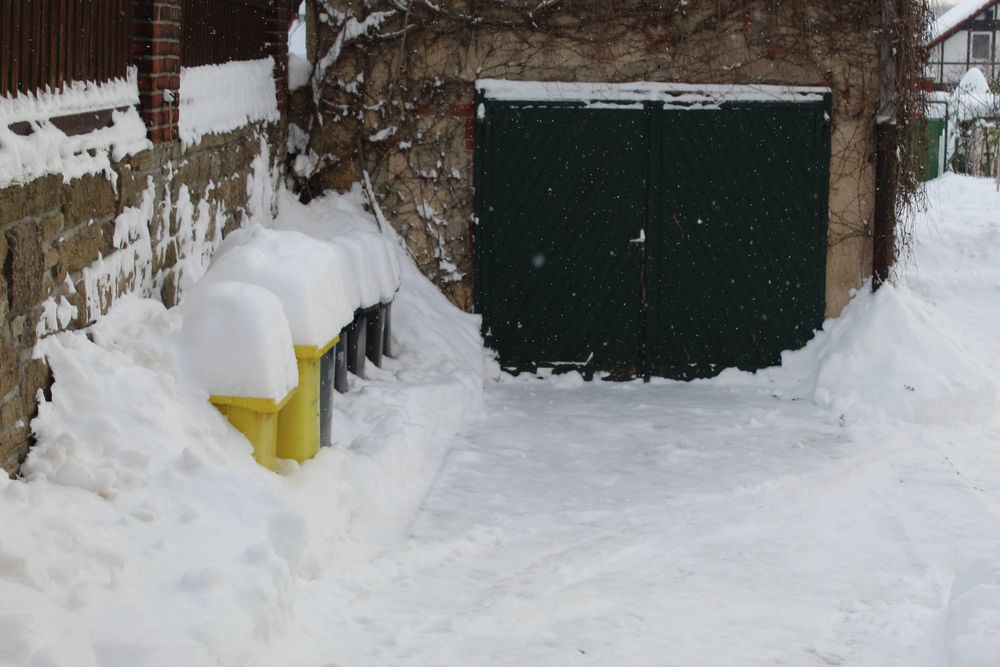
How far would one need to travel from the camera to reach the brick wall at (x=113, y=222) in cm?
507

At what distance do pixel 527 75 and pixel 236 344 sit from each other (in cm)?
524

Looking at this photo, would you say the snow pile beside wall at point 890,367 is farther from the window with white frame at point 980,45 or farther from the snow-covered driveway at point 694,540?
the window with white frame at point 980,45

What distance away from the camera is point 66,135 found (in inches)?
224

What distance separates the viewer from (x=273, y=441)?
6.60 meters

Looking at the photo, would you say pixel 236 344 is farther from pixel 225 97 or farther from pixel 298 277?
pixel 225 97

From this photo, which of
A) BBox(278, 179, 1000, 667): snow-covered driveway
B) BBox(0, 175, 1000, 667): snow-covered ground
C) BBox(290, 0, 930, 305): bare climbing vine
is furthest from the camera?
BBox(290, 0, 930, 305): bare climbing vine

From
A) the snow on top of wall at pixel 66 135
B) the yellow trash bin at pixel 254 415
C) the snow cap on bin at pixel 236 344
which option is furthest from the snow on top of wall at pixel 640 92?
the yellow trash bin at pixel 254 415

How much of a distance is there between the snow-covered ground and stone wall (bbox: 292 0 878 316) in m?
1.44

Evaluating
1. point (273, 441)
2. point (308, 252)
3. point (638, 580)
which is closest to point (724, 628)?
point (638, 580)

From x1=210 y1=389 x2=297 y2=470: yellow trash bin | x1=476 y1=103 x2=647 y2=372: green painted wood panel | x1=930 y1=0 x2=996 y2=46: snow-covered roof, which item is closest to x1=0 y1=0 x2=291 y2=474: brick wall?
x1=210 y1=389 x2=297 y2=470: yellow trash bin

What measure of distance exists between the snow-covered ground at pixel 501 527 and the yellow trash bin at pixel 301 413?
15cm

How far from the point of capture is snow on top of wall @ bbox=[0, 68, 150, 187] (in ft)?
16.4

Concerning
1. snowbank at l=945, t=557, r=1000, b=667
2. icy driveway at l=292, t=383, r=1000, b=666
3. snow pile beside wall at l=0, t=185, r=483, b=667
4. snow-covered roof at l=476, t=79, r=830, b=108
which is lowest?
icy driveway at l=292, t=383, r=1000, b=666

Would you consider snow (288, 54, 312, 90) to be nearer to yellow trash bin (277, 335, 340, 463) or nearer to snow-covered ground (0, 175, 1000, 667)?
snow-covered ground (0, 175, 1000, 667)
